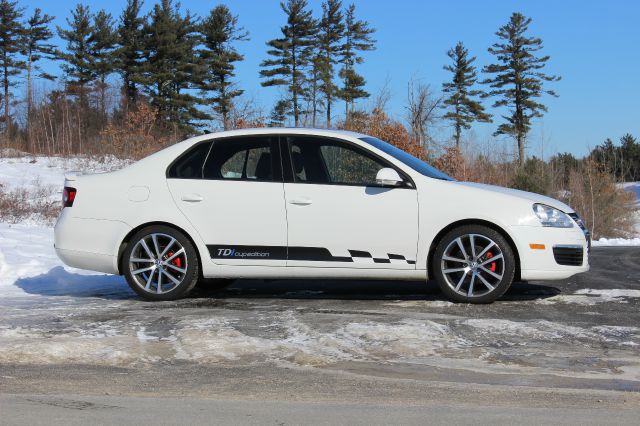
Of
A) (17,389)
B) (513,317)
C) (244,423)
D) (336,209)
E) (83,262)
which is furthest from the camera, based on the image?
(83,262)

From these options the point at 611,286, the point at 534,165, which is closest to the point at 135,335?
the point at 611,286

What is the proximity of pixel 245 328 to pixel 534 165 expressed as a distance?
3083 cm

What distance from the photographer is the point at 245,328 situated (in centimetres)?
592

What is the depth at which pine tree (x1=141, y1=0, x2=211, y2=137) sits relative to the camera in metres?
48.3

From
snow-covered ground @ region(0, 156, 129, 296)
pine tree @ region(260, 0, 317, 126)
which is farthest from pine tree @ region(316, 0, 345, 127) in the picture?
A: snow-covered ground @ region(0, 156, 129, 296)

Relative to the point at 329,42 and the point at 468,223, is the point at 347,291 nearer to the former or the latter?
the point at 468,223

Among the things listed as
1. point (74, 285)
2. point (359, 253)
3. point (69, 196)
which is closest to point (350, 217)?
point (359, 253)

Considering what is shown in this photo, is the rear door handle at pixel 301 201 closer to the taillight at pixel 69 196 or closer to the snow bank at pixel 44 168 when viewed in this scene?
the taillight at pixel 69 196

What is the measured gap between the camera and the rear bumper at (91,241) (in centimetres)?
739

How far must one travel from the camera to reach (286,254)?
708cm

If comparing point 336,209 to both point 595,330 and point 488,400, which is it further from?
point 488,400

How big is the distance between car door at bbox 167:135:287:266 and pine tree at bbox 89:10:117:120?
4413cm

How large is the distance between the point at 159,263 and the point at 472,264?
2978 millimetres

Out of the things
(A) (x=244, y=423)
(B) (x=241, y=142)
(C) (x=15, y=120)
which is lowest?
(A) (x=244, y=423)
